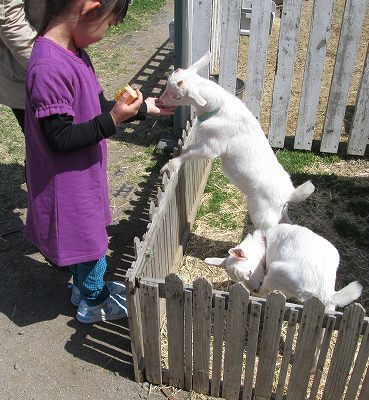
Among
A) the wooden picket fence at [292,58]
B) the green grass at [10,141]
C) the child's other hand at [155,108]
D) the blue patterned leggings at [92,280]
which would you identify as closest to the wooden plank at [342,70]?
the wooden picket fence at [292,58]

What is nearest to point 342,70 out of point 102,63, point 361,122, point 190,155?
point 361,122

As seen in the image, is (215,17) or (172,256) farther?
(215,17)

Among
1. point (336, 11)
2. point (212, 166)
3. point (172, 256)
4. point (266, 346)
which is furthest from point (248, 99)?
point (336, 11)

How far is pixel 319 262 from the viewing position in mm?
2988

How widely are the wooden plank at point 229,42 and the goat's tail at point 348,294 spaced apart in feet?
9.66

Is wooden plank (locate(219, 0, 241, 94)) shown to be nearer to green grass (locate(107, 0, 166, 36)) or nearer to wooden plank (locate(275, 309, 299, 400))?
wooden plank (locate(275, 309, 299, 400))

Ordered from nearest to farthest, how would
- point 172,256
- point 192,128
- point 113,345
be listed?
point 113,345 < point 172,256 < point 192,128

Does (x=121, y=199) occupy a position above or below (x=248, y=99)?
below

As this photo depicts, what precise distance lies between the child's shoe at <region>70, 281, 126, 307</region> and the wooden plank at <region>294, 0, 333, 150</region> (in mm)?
2681

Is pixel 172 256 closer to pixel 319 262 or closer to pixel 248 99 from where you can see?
pixel 319 262

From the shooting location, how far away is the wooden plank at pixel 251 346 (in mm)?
2575

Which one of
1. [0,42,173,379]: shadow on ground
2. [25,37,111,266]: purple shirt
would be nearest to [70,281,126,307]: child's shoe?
[0,42,173,379]: shadow on ground

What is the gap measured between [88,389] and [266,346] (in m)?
1.20

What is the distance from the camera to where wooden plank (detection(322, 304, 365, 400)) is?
7.97ft
